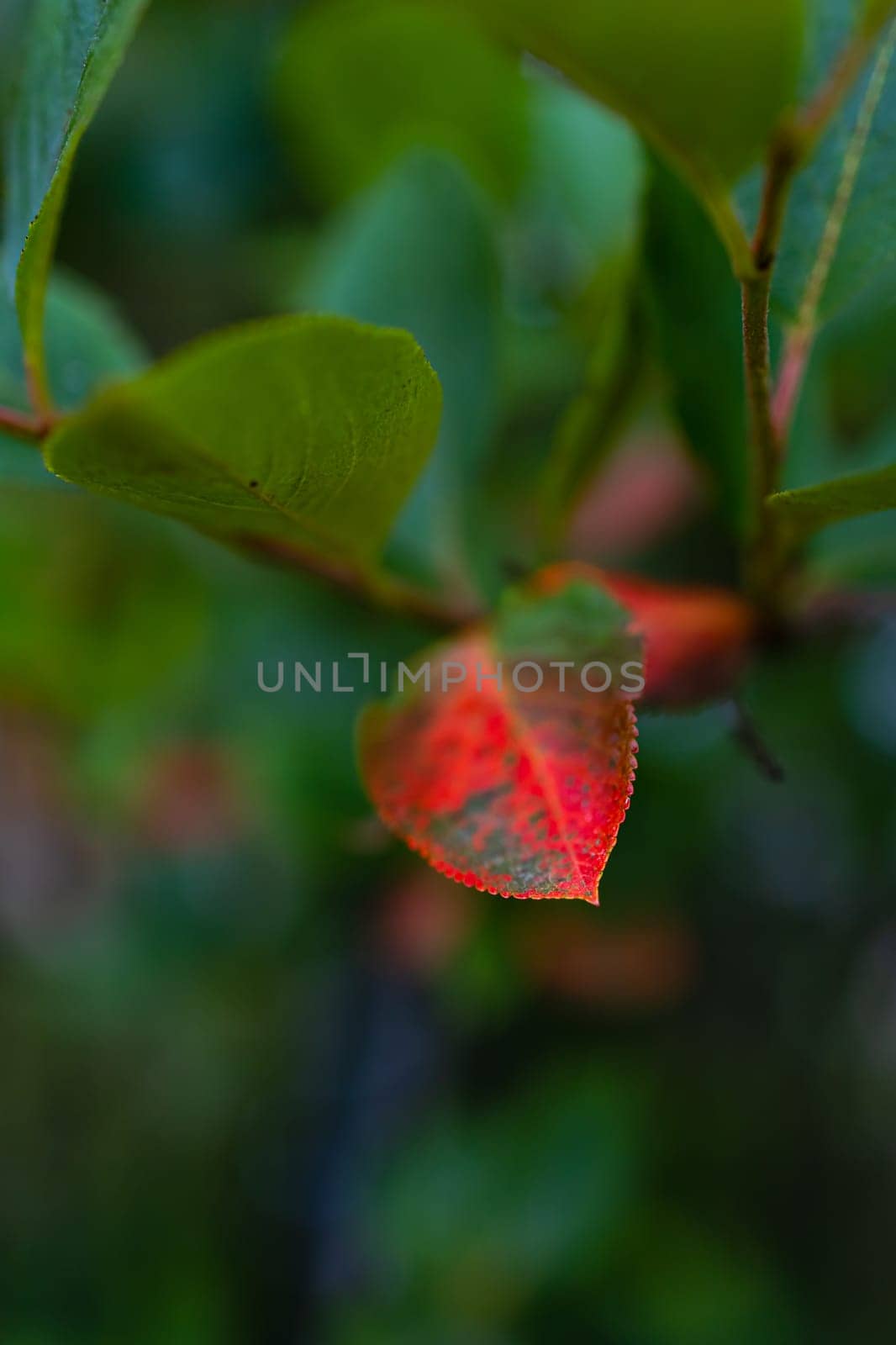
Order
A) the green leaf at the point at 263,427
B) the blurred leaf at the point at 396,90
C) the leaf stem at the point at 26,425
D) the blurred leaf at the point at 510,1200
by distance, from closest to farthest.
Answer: the green leaf at the point at 263,427
the leaf stem at the point at 26,425
the blurred leaf at the point at 396,90
the blurred leaf at the point at 510,1200

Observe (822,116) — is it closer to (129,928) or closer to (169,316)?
(129,928)

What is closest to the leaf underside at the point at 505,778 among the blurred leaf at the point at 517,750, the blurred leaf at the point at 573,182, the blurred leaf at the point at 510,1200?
the blurred leaf at the point at 517,750

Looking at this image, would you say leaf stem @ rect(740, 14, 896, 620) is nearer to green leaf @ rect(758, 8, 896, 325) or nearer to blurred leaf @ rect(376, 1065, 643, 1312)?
green leaf @ rect(758, 8, 896, 325)

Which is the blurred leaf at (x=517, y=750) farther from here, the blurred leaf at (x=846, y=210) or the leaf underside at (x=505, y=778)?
the blurred leaf at (x=846, y=210)

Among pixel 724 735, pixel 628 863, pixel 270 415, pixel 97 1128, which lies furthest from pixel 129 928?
pixel 97 1128

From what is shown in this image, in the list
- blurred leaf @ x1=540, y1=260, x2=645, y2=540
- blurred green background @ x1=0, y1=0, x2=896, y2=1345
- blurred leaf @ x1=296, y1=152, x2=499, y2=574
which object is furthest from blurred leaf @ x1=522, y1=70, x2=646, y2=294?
blurred leaf @ x1=540, y1=260, x2=645, y2=540
